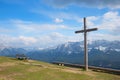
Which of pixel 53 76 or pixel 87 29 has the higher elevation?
pixel 87 29

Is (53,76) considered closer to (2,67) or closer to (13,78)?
(13,78)

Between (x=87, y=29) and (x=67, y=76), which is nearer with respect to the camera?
(x=67, y=76)

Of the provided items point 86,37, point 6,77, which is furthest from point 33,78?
point 86,37

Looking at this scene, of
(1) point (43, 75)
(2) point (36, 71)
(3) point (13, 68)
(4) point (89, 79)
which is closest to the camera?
(4) point (89, 79)

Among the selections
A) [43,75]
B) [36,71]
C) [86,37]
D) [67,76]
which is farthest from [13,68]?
[86,37]

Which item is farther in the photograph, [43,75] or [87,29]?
[87,29]

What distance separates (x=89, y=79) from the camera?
26828 mm

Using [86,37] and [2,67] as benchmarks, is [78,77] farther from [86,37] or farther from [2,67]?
[2,67]

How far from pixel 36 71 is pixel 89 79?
26.0ft

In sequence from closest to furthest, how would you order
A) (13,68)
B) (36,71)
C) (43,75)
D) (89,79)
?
(89,79), (43,75), (36,71), (13,68)

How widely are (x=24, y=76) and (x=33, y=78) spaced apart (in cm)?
173

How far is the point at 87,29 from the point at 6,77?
13.6 meters

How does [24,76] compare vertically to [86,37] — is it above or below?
below

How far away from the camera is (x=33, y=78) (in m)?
27.2
